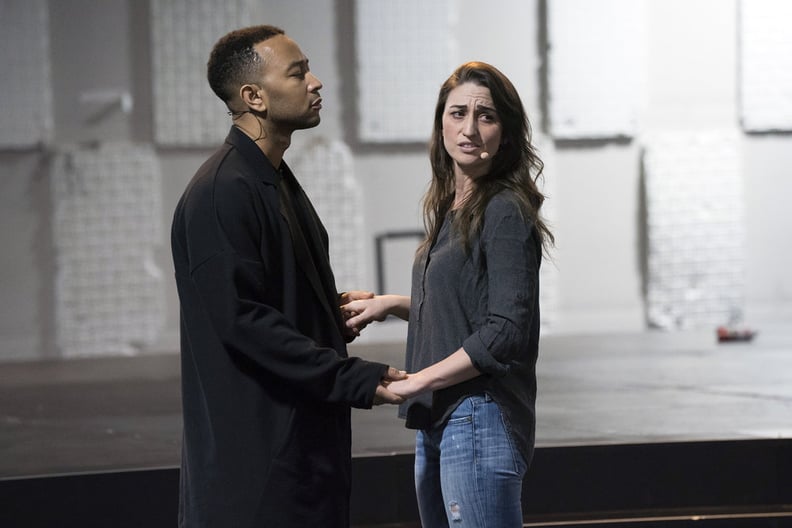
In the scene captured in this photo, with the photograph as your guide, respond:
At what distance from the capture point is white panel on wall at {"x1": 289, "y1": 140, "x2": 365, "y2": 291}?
20.2 feet

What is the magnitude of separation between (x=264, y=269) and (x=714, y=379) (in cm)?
300

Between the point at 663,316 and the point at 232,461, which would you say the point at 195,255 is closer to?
the point at 232,461

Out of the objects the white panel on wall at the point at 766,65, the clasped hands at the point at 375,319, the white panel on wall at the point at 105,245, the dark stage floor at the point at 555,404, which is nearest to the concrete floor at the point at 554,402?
the dark stage floor at the point at 555,404

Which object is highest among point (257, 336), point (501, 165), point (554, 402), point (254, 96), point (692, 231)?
point (254, 96)

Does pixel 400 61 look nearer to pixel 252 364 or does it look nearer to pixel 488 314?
pixel 488 314

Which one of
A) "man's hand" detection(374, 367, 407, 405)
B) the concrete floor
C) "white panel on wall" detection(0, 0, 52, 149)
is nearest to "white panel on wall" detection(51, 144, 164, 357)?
"white panel on wall" detection(0, 0, 52, 149)

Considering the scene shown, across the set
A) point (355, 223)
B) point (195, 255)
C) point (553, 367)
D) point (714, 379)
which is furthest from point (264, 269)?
point (355, 223)

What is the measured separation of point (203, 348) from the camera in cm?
151

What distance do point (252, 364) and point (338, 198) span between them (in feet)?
15.5

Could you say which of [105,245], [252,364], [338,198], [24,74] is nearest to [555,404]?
[252,364]

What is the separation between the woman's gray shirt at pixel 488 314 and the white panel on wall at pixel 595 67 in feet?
15.7

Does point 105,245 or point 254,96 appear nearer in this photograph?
point 254,96

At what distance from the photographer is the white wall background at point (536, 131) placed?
19.7ft

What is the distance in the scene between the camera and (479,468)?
1.59m
